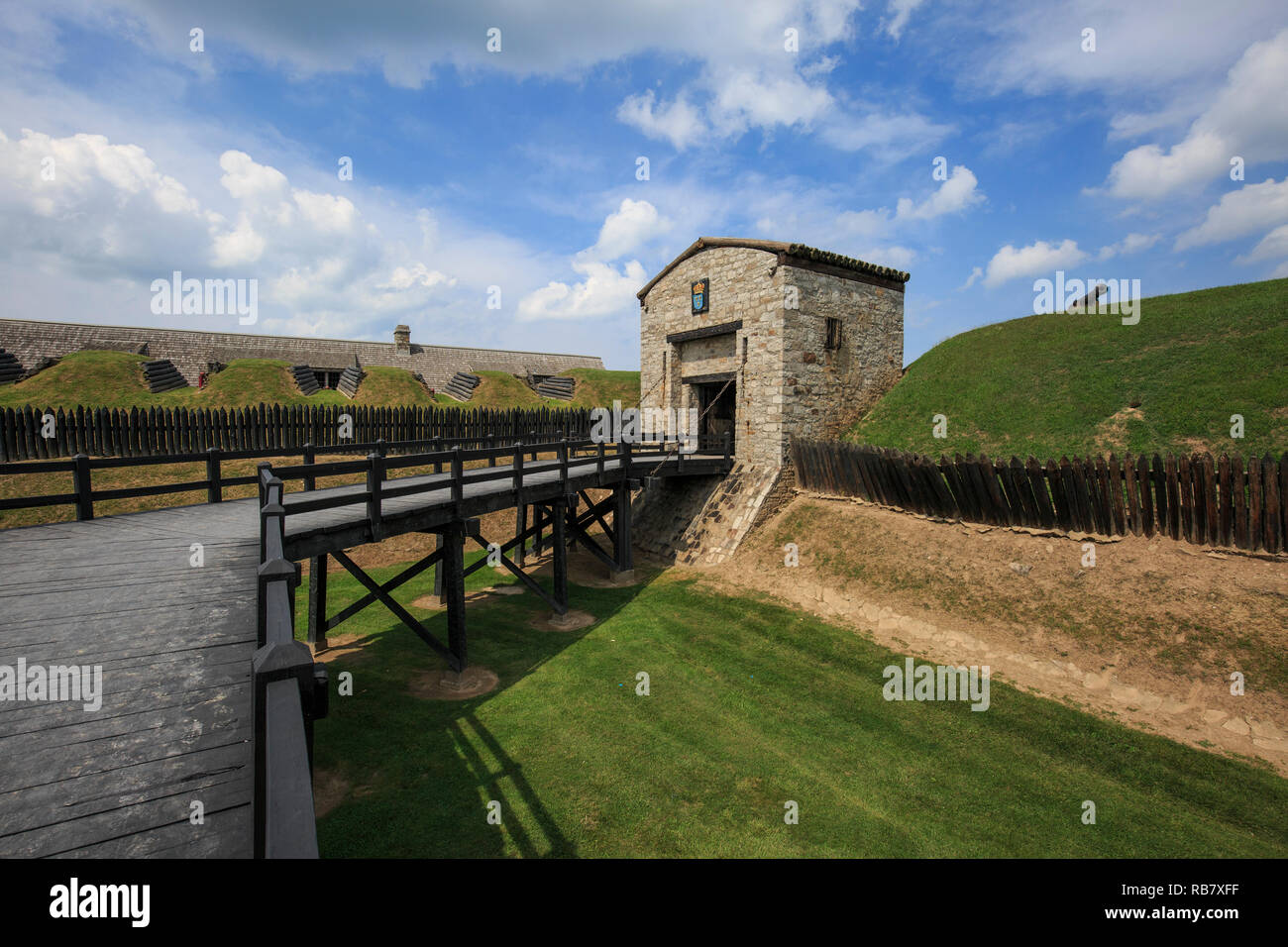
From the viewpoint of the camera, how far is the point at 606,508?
15797 mm

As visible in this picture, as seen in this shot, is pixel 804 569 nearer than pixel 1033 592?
No

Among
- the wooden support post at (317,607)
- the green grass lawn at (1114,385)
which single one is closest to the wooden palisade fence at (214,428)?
the wooden support post at (317,607)

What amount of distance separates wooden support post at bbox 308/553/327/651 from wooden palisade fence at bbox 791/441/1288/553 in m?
12.6

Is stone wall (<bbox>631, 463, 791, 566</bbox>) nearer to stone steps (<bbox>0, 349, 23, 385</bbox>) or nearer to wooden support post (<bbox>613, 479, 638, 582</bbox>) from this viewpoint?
wooden support post (<bbox>613, 479, 638, 582</bbox>)

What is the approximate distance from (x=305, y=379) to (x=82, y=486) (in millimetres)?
20923

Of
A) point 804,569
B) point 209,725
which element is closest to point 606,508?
point 804,569

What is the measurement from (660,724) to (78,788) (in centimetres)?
648

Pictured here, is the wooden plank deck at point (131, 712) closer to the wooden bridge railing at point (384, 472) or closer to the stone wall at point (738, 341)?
the wooden bridge railing at point (384, 472)

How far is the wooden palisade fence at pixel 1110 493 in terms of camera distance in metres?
8.44

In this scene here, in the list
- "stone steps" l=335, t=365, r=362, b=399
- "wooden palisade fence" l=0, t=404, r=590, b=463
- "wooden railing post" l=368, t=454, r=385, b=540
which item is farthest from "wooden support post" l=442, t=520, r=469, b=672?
"stone steps" l=335, t=365, r=362, b=399

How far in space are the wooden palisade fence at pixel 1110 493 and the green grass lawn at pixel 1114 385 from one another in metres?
2.42

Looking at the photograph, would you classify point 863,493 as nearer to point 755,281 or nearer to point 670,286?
point 755,281

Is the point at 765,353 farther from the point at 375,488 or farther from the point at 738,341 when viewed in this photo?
the point at 375,488

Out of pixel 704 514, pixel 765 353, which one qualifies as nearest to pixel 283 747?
pixel 704 514
